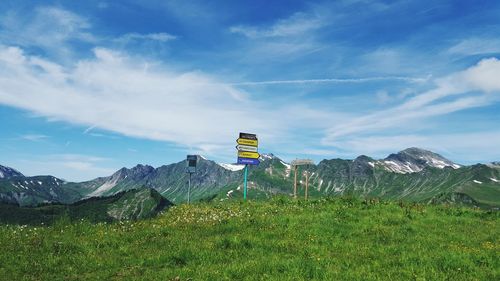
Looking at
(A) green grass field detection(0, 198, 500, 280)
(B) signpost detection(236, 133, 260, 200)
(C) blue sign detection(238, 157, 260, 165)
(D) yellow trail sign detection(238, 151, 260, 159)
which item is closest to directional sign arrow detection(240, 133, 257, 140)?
(B) signpost detection(236, 133, 260, 200)

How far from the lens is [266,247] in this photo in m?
18.7

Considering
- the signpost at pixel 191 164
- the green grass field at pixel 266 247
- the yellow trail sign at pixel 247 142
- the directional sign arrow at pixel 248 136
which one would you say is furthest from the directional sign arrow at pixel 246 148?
the green grass field at pixel 266 247

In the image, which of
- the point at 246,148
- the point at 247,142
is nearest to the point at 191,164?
the point at 246,148

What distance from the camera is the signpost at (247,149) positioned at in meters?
40.2

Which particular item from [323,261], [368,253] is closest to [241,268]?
[323,261]

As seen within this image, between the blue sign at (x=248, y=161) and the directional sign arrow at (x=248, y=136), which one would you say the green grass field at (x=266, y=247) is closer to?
the blue sign at (x=248, y=161)

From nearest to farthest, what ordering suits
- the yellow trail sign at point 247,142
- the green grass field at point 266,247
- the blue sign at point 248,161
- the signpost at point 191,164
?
the green grass field at point 266,247 → the signpost at point 191,164 → the blue sign at point 248,161 → the yellow trail sign at point 247,142

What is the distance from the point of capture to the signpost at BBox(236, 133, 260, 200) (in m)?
40.2

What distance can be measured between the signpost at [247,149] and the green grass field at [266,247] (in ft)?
36.7

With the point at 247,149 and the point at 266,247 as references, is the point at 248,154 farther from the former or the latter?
the point at 266,247

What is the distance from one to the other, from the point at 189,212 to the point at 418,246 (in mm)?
15309

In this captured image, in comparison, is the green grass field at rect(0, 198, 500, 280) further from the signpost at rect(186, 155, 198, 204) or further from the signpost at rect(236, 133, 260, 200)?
the signpost at rect(236, 133, 260, 200)

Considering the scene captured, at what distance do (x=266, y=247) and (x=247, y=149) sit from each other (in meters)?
22.1

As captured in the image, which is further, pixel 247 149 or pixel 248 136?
pixel 248 136
